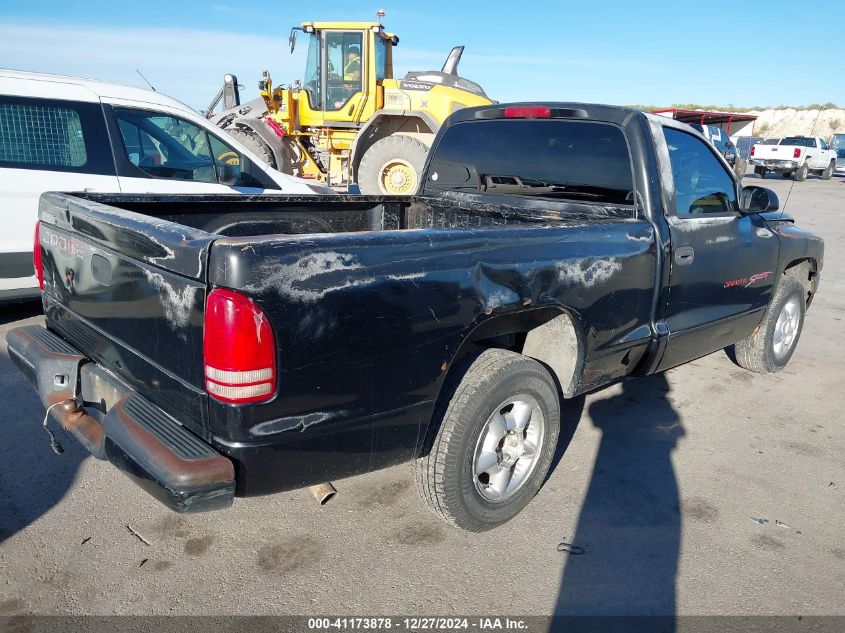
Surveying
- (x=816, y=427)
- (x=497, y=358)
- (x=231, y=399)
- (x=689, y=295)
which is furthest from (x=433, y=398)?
(x=816, y=427)

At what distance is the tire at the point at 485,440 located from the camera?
2.70 metres

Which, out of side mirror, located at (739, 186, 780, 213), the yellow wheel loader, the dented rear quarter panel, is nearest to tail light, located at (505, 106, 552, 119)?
the dented rear quarter panel

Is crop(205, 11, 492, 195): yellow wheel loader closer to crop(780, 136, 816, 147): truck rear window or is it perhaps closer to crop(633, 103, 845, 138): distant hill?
crop(780, 136, 816, 147): truck rear window

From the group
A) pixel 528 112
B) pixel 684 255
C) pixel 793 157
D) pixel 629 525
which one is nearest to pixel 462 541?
pixel 629 525

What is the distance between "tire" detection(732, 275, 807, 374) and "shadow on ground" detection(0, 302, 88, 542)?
4.57 meters

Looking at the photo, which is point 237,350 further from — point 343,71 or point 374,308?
point 343,71

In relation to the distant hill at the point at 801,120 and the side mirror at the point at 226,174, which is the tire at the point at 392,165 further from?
the distant hill at the point at 801,120

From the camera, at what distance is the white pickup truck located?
2798 centimetres

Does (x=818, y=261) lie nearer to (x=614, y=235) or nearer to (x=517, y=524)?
(x=614, y=235)

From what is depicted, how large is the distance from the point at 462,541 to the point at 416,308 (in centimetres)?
123

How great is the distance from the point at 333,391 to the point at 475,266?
751mm

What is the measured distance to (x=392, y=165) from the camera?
12.5m

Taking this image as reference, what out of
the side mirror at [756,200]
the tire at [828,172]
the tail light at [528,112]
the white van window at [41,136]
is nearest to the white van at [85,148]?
the white van window at [41,136]

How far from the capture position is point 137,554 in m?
2.76
